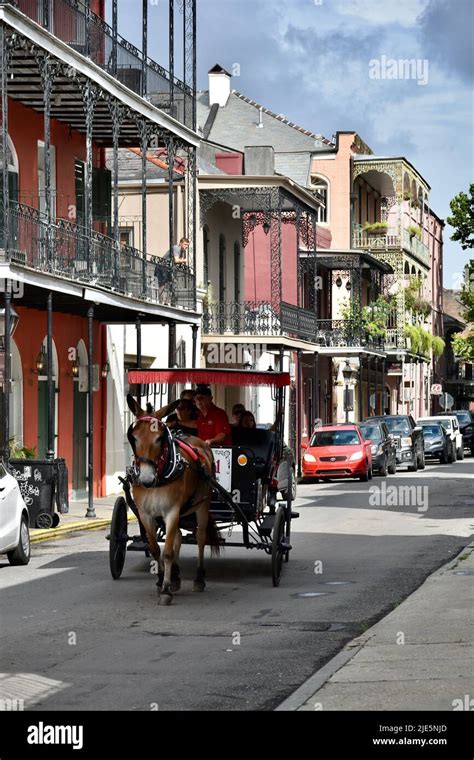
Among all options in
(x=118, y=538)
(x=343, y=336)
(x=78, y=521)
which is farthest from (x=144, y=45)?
(x=343, y=336)

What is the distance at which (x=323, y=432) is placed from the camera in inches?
1606

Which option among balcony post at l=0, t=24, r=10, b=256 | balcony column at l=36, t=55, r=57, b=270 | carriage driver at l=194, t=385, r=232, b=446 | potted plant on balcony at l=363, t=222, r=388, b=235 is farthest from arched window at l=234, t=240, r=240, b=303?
carriage driver at l=194, t=385, r=232, b=446

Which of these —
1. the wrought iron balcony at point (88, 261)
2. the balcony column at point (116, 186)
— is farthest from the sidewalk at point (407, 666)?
the balcony column at point (116, 186)

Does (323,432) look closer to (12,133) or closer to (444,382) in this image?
(12,133)

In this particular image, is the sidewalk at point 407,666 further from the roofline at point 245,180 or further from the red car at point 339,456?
the roofline at point 245,180

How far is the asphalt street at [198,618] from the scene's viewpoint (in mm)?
9984

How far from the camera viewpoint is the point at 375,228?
6838 centimetres

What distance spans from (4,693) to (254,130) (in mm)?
55509

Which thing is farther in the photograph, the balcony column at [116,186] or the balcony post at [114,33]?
the balcony post at [114,33]

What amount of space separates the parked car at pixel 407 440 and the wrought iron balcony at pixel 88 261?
12.9 meters

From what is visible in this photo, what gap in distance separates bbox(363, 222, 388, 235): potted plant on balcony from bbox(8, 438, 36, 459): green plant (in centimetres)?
4362

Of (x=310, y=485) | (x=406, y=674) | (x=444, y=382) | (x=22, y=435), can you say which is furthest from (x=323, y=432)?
(x=444, y=382)

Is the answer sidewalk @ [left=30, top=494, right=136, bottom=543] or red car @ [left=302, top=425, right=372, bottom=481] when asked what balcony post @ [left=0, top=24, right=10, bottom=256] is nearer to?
sidewalk @ [left=30, top=494, right=136, bottom=543]

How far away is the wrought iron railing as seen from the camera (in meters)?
26.8
